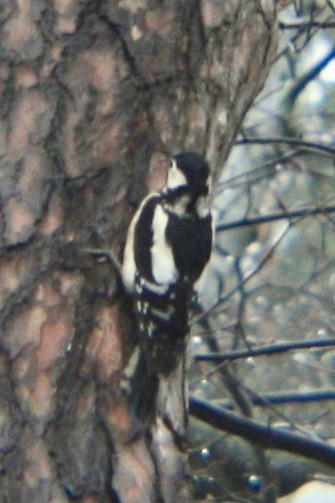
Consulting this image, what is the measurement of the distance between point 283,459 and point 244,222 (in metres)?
1.00

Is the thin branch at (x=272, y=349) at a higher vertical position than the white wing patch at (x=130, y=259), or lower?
higher

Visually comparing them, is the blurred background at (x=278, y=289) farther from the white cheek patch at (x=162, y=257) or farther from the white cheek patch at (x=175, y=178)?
the white cheek patch at (x=175, y=178)

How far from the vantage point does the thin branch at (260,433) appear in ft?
13.6

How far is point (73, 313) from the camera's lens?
322 cm

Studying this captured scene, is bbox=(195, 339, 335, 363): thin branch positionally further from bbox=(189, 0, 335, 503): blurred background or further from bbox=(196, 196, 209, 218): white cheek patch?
bbox=(196, 196, 209, 218): white cheek patch

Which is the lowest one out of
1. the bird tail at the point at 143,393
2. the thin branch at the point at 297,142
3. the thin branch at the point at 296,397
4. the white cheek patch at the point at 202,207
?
the bird tail at the point at 143,393

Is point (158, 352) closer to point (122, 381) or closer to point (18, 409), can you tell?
point (122, 381)

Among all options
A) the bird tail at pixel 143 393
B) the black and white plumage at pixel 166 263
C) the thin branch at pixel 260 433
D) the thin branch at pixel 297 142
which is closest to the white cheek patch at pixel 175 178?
the black and white plumage at pixel 166 263

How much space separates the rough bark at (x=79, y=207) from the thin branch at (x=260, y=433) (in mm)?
787

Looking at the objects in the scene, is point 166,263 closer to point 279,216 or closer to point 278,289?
point 279,216

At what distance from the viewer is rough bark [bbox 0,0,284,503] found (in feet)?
10.3

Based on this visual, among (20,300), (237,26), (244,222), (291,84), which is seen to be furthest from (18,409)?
(291,84)

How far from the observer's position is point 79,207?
3.28 meters

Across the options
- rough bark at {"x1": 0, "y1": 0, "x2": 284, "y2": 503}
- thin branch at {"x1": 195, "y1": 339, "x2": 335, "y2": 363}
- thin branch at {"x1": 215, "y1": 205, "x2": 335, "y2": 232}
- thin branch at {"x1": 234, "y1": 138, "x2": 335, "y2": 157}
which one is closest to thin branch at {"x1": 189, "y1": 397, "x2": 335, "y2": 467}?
thin branch at {"x1": 195, "y1": 339, "x2": 335, "y2": 363}
